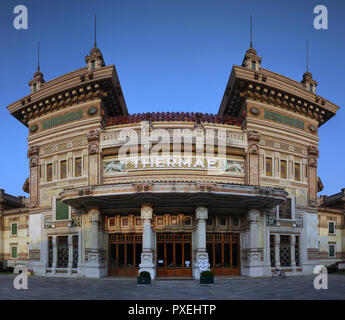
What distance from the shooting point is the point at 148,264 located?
2759 centimetres

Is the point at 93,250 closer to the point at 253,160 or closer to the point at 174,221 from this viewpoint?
the point at 174,221

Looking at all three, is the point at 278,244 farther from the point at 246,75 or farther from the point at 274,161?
the point at 246,75

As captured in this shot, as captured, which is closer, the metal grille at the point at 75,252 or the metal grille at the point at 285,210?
the metal grille at the point at 75,252

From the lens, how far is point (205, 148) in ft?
103

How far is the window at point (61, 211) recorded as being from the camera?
33237mm

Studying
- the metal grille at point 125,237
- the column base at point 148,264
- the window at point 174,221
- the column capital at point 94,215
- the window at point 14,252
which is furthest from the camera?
the window at point 14,252

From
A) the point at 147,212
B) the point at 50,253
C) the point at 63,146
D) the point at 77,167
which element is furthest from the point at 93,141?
the point at 50,253

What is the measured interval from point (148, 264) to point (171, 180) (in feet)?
23.3

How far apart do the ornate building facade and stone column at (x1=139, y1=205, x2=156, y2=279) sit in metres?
0.08

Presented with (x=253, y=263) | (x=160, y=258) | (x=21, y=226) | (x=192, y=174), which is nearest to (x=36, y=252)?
(x=21, y=226)

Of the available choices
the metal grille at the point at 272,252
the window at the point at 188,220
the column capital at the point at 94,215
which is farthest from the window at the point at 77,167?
the metal grille at the point at 272,252

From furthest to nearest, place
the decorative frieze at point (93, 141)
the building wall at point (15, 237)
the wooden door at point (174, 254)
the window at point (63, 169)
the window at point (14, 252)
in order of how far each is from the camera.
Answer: the window at point (14, 252) → the building wall at point (15, 237) → the window at point (63, 169) → the decorative frieze at point (93, 141) → the wooden door at point (174, 254)

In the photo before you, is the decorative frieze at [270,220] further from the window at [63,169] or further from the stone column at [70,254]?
the window at [63,169]

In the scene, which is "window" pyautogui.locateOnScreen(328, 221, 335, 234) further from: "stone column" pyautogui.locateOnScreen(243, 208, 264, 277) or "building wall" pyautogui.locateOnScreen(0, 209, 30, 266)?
"building wall" pyautogui.locateOnScreen(0, 209, 30, 266)
